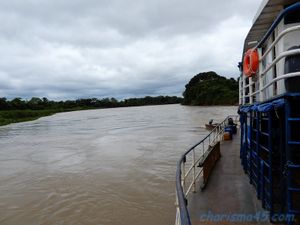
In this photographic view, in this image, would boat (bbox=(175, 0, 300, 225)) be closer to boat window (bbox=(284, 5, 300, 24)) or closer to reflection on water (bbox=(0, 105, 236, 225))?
boat window (bbox=(284, 5, 300, 24))

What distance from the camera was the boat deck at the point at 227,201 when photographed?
4609 mm

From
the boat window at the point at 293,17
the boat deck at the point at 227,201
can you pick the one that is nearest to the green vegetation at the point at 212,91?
the boat deck at the point at 227,201

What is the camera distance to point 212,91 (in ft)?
297

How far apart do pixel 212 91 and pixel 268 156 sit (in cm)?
8793

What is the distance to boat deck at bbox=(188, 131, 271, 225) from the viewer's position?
4.61 meters

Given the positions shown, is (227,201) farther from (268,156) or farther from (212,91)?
(212,91)

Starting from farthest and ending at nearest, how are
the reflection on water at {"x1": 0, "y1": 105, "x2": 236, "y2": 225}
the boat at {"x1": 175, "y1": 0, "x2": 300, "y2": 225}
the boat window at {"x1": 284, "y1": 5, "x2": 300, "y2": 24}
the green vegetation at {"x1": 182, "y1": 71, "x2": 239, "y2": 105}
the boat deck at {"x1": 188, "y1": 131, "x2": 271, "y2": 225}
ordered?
the green vegetation at {"x1": 182, "y1": 71, "x2": 239, "y2": 105} < the reflection on water at {"x1": 0, "y1": 105, "x2": 236, "y2": 225} < the boat deck at {"x1": 188, "y1": 131, "x2": 271, "y2": 225} < the boat window at {"x1": 284, "y1": 5, "x2": 300, "y2": 24} < the boat at {"x1": 175, "y1": 0, "x2": 300, "y2": 225}

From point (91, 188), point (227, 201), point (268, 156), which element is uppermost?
point (268, 156)

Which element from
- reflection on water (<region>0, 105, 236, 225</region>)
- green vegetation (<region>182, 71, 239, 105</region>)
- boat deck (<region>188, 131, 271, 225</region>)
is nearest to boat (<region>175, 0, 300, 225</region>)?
boat deck (<region>188, 131, 271, 225</region>)

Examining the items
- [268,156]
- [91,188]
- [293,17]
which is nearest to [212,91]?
[91,188]

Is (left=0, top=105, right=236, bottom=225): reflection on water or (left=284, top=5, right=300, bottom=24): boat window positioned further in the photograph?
(left=0, top=105, right=236, bottom=225): reflection on water

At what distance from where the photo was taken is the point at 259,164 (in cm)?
520

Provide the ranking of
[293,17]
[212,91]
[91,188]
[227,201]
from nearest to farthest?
1. [293,17]
2. [227,201]
3. [91,188]
4. [212,91]

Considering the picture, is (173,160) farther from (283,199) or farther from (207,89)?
(207,89)
